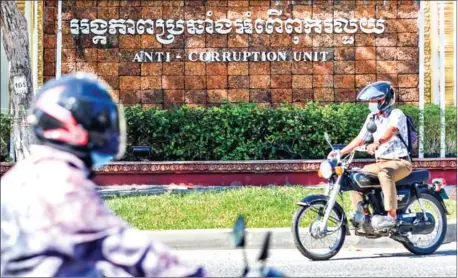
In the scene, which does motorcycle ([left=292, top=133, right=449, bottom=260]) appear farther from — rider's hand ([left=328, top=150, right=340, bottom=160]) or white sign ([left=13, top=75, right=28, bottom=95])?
white sign ([left=13, top=75, right=28, bottom=95])

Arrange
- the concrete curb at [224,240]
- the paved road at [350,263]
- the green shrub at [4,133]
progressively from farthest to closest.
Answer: the green shrub at [4,133], the concrete curb at [224,240], the paved road at [350,263]

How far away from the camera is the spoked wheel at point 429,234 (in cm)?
890

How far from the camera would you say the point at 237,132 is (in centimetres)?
1430

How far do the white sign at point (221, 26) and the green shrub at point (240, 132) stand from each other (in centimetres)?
206

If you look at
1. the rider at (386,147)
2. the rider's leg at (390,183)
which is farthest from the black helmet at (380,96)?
the rider's leg at (390,183)

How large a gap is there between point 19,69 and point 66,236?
10522mm

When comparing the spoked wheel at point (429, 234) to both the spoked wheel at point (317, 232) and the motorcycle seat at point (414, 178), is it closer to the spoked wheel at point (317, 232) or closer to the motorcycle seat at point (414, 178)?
the motorcycle seat at point (414, 178)

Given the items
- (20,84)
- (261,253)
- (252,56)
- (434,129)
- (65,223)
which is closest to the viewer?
(65,223)

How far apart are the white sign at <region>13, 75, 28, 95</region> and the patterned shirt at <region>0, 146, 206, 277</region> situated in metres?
10.2

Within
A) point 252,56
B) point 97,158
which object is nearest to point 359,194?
point 97,158

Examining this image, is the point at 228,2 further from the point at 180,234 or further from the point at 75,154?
the point at 75,154

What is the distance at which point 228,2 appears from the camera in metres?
16.0

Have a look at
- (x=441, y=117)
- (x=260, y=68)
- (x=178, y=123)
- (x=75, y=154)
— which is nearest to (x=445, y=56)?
(x=441, y=117)

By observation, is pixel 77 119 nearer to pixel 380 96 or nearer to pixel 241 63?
pixel 380 96
